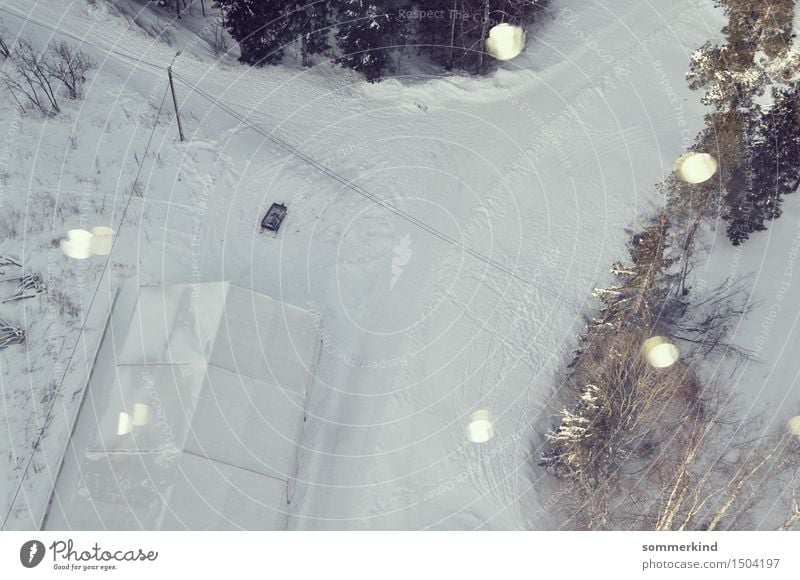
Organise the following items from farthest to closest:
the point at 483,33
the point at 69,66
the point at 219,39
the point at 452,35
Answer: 1. the point at 483,33
2. the point at 452,35
3. the point at 219,39
4. the point at 69,66

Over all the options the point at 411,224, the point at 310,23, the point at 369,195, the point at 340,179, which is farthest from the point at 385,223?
the point at 310,23

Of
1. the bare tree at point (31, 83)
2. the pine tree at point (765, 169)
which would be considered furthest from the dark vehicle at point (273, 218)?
the pine tree at point (765, 169)

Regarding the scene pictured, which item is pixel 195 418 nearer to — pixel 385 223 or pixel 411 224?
pixel 385 223

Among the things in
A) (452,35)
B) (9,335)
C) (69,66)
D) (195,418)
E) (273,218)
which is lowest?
(195,418)

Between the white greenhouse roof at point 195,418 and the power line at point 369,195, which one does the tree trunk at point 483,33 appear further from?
the white greenhouse roof at point 195,418

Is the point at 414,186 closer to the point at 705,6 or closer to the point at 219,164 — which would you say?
the point at 219,164

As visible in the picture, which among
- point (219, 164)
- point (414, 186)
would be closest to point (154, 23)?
point (219, 164)
